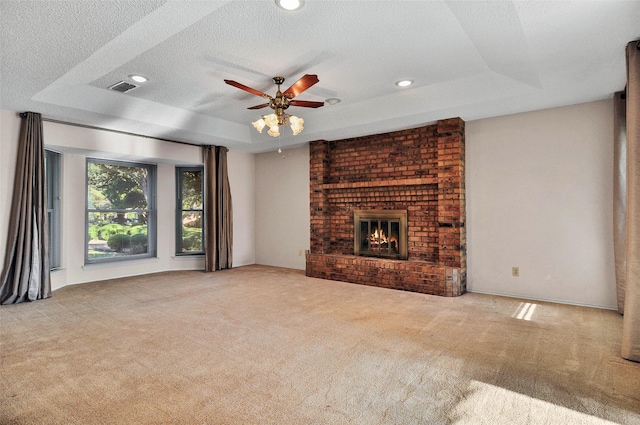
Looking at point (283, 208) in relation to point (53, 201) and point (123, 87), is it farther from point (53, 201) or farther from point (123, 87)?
point (53, 201)

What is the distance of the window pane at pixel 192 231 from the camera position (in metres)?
6.62

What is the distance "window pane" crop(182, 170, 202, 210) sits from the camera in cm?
663

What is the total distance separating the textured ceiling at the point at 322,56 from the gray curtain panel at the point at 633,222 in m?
0.41

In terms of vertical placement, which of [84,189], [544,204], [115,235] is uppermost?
[84,189]

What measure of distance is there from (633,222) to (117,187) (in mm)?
6739

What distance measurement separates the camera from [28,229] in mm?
4281

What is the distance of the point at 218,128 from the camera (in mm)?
5664

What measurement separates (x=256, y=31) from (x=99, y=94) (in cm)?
255

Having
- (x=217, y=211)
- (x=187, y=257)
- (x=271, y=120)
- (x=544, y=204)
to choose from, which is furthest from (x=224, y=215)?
(x=544, y=204)

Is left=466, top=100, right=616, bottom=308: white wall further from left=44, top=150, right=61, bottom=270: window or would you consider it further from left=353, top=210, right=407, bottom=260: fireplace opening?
left=44, top=150, right=61, bottom=270: window

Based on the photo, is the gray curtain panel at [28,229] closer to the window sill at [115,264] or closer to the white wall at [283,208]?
the window sill at [115,264]

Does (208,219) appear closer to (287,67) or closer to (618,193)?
(287,67)

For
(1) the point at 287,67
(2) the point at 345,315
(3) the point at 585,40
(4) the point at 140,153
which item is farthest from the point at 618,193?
(4) the point at 140,153

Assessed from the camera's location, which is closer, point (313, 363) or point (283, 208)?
point (313, 363)
